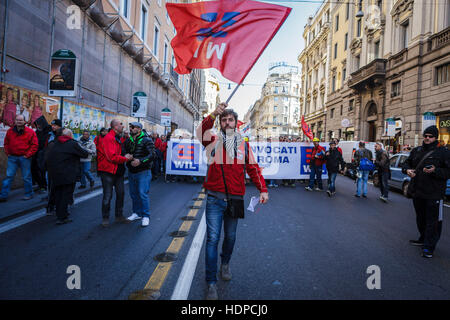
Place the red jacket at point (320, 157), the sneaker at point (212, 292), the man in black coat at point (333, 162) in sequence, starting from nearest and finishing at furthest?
the sneaker at point (212, 292), the man in black coat at point (333, 162), the red jacket at point (320, 157)

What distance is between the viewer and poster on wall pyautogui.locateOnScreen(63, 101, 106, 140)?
11.2 meters

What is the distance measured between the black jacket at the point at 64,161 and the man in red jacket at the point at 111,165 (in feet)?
1.47

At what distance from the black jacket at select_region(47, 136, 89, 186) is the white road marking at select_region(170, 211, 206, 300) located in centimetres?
258

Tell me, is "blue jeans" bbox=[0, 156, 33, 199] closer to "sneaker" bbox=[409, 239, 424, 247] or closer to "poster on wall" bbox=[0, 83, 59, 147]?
"poster on wall" bbox=[0, 83, 59, 147]

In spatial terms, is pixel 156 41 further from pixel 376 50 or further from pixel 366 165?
pixel 366 165

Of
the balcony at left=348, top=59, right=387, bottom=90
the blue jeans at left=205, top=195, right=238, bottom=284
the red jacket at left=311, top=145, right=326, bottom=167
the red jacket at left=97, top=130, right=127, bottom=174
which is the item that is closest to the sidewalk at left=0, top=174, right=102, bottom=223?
the red jacket at left=97, top=130, right=127, bottom=174

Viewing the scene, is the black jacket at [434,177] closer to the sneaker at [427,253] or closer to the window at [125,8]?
the sneaker at [427,253]

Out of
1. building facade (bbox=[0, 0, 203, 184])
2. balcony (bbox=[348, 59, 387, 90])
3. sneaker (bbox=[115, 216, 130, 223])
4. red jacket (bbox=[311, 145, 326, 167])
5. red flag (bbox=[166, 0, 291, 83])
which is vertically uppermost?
balcony (bbox=[348, 59, 387, 90])

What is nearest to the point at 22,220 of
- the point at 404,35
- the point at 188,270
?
the point at 188,270

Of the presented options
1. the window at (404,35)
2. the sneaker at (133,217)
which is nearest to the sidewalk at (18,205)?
the sneaker at (133,217)

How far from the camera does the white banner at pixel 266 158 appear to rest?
40.7ft

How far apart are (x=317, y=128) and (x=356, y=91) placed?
14.2 m

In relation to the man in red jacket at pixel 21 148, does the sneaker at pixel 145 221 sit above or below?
below
